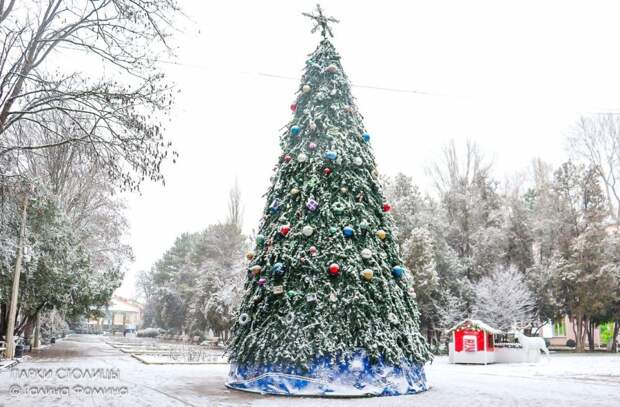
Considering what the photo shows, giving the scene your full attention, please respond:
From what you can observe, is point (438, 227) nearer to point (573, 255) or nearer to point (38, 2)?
point (573, 255)

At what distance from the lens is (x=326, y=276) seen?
1043cm

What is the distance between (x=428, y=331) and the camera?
37.5 meters

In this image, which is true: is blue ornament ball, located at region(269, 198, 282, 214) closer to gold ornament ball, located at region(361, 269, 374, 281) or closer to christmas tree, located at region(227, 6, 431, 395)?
christmas tree, located at region(227, 6, 431, 395)

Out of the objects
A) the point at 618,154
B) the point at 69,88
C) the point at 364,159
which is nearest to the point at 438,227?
the point at 618,154

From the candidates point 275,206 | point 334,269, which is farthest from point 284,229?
point 334,269

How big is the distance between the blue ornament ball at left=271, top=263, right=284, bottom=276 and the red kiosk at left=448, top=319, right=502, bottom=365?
53.0 ft

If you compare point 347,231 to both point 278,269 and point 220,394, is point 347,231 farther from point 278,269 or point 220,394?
point 220,394

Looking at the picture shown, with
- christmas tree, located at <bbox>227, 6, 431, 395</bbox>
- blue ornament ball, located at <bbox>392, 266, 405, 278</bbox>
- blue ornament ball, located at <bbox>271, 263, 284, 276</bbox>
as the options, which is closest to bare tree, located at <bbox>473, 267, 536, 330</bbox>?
christmas tree, located at <bbox>227, 6, 431, 395</bbox>

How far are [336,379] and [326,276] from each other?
6.10 feet

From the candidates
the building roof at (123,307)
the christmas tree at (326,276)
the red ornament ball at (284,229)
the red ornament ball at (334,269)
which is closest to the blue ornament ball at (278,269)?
the christmas tree at (326,276)

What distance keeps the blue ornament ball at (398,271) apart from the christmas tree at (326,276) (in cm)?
2

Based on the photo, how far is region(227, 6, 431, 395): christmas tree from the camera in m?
9.94

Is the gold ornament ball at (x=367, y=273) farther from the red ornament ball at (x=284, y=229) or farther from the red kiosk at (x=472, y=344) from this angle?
the red kiosk at (x=472, y=344)

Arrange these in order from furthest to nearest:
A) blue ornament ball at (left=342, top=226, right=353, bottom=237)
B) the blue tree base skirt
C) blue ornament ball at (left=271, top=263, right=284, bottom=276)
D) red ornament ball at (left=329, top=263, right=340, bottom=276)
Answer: blue ornament ball at (left=342, top=226, right=353, bottom=237)
blue ornament ball at (left=271, top=263, right=284, bottom=276)
red ornament ball at (left=329, top=263, right=340, bottom=276)
the blue tree base skirt
